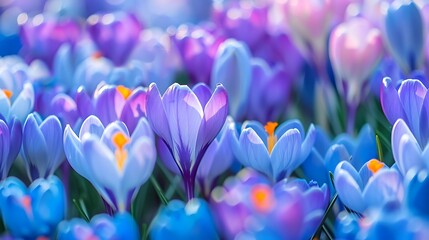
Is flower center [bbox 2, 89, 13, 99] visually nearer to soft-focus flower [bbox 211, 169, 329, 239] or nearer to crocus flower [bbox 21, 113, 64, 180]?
crocus flower [bbox 21, 113, 64, 180]

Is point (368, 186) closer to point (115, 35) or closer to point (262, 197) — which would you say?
point (262, 197)

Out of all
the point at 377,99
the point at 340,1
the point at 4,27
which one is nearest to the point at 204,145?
the point at 377,99

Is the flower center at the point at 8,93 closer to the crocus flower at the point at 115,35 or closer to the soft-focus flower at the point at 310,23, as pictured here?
the crocus flower at the point at 115,35

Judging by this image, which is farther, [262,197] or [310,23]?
[310,23]

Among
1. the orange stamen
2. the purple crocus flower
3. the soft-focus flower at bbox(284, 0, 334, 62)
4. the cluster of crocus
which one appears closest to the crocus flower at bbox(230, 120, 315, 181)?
the cluster of crocus

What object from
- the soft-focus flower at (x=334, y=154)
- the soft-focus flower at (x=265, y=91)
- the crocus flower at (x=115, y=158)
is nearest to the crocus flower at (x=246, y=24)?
the soft-focus flower at (x=265, y=91)

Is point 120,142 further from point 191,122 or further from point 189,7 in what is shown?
point 189,7

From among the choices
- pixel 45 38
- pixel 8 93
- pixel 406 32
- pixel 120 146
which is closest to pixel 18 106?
pixel 8 93

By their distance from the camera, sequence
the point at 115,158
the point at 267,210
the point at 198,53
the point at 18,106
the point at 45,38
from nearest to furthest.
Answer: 1. the point at 267,210
2. the point at 115,158
3. the point at 18,106
4. the point at 198,53
5. the point at 45,38
